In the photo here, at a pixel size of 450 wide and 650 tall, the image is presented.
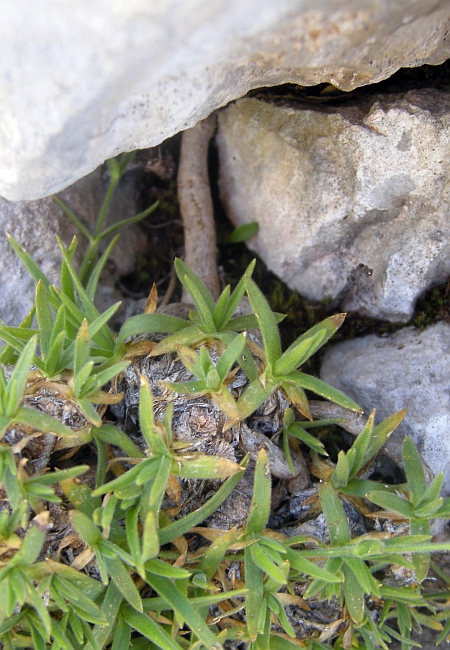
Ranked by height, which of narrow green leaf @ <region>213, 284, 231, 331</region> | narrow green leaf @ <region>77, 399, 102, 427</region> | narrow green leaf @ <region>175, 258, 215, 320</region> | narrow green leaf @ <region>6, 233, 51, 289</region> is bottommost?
narrow green leaf @ <region>77, 399, 102, 427</region>

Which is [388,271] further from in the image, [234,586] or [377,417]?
[234,586]

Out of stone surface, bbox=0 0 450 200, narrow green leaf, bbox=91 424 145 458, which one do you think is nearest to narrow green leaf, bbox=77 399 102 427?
narrow green leaf, bbox=91 424 145 458

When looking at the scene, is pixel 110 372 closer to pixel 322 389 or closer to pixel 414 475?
pixel 322 389

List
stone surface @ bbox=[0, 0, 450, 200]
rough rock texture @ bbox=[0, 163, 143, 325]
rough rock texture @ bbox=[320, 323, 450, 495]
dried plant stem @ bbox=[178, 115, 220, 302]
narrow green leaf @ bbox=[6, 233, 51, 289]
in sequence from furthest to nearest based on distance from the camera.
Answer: dried plant stem @ bbox=[178, 115, 220, 302] < rough rock texture @ bbox=[0, 163, 143, 325] < rough rock texture @ bbox=[320, 323, 450, 495] < narrow green leaf @ bbox=[6, 233, 51, 289] < stone surface @ bbox=[0, 0, 450, 200]

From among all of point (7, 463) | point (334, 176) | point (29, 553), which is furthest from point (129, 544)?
point (334, 176)

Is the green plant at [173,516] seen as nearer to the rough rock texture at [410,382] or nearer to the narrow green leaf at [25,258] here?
the narrow green leaf at [25,258]

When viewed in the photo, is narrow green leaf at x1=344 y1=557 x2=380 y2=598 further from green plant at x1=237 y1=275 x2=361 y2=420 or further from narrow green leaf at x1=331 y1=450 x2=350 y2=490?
green plant at x1=237 y1=275 x2=361 y2=420

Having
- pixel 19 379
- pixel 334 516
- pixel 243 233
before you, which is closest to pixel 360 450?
pixel 334 516
